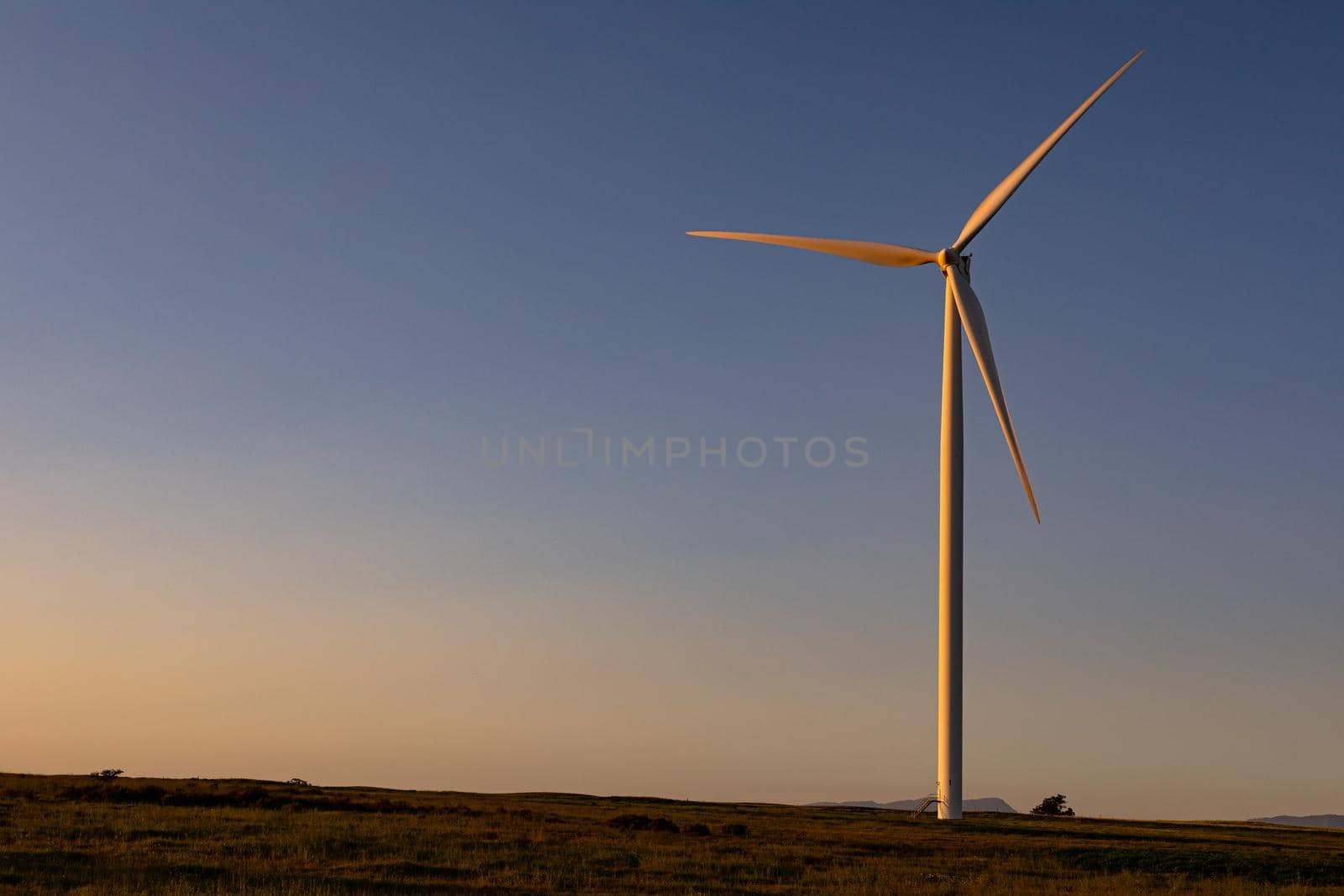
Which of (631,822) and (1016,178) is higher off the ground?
(1016,178)

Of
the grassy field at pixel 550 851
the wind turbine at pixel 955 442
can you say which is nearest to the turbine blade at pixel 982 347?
the wind turbine at pixel 955 442

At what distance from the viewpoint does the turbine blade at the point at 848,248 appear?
74.8 metres

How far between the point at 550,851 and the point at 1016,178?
4469cm

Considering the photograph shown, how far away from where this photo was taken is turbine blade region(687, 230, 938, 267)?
74.8 metres

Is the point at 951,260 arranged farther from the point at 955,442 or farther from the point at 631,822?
the point at 631,822

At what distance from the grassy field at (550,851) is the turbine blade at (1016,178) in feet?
107

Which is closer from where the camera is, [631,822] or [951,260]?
[631,822]

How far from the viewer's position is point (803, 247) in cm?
7562

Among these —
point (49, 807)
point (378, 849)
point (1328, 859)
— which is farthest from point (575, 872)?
point (1328, 859)

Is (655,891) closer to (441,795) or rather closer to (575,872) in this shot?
(575,872)

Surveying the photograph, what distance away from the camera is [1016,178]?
235ft

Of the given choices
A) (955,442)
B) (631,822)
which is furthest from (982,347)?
(631,822)

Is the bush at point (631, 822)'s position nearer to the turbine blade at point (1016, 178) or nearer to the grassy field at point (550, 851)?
the grassy field at point (550, 851)

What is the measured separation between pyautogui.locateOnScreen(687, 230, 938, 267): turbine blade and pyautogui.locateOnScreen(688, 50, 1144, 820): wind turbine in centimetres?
139
